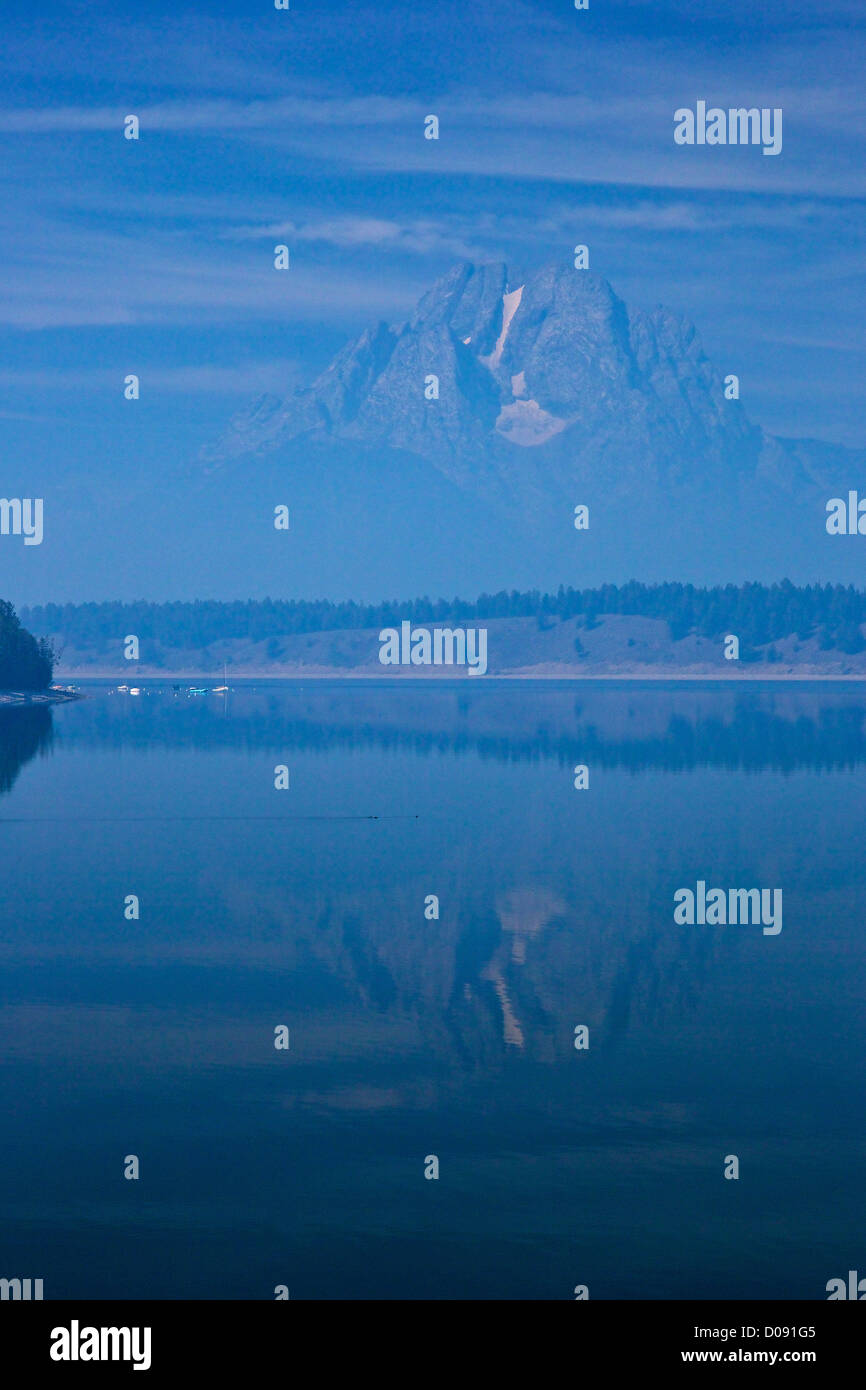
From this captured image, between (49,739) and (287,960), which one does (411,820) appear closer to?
(287,960)

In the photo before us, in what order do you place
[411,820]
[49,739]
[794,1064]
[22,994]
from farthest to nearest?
1. [49,739]
2. [411,820]
3. [22,994]
4. [794,1064]

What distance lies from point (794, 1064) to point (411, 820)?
53.1m

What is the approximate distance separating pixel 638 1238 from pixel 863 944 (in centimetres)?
2819

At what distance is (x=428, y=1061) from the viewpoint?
4194cm

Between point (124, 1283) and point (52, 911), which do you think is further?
point (52, 911)

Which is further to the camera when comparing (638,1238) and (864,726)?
(864,726)

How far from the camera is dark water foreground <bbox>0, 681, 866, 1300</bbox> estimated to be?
98.0ft

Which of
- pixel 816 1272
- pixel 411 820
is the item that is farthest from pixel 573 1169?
pixel 411 820

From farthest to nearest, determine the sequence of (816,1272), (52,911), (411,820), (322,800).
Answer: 1. (322,800)
2. (411,820)
3. (52,911)
4. (816,1272)

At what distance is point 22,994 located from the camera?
49.1 meters

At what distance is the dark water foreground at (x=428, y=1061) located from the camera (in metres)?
29.9
